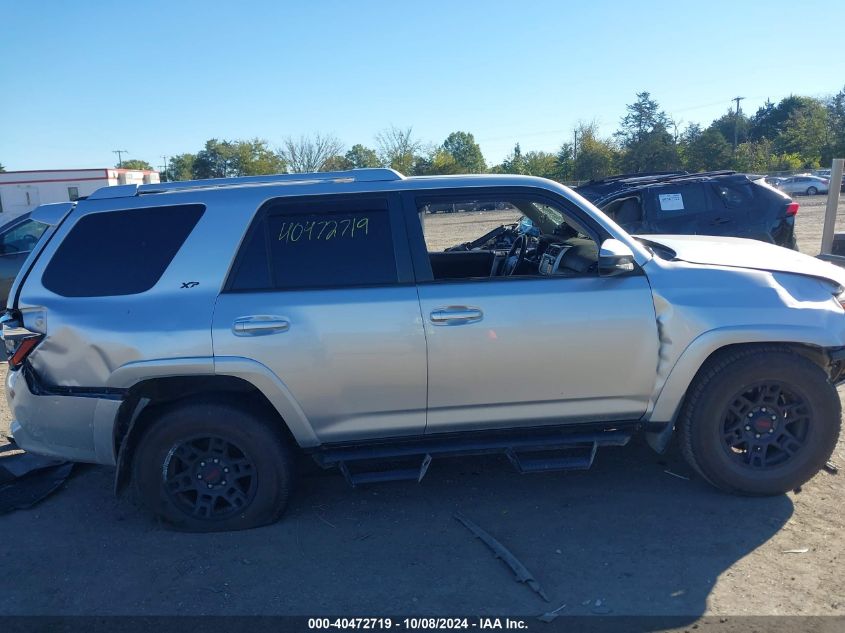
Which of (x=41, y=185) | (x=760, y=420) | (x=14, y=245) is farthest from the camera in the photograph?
(x=41, y=185)

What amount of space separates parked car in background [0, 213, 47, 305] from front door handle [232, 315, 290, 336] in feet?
24.6

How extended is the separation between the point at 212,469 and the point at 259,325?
3.06ft

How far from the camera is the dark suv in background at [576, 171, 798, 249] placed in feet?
30.6

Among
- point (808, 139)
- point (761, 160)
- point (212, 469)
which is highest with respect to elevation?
point (808, 139)

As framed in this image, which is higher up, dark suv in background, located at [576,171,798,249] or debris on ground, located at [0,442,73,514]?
dark suv in background, located at [576,171,798,249]

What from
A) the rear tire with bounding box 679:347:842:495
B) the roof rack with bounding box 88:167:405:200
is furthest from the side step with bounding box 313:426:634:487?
the roof rack with bounding box 88:167:405:200

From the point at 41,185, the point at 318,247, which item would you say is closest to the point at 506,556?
the point at 318,247

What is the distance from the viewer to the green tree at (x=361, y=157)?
6078 centimetres

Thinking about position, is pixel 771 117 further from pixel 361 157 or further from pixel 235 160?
pixel 235 160

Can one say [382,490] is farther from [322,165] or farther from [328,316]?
[322,165]

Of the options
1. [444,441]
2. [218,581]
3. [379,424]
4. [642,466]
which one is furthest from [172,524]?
[642,466]

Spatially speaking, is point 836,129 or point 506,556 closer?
point 506,556

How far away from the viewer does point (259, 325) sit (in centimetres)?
386

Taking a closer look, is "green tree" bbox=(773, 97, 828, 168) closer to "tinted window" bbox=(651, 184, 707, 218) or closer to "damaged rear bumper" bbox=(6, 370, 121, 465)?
"tinted window" bbox=(651, 184, 707, 218)
